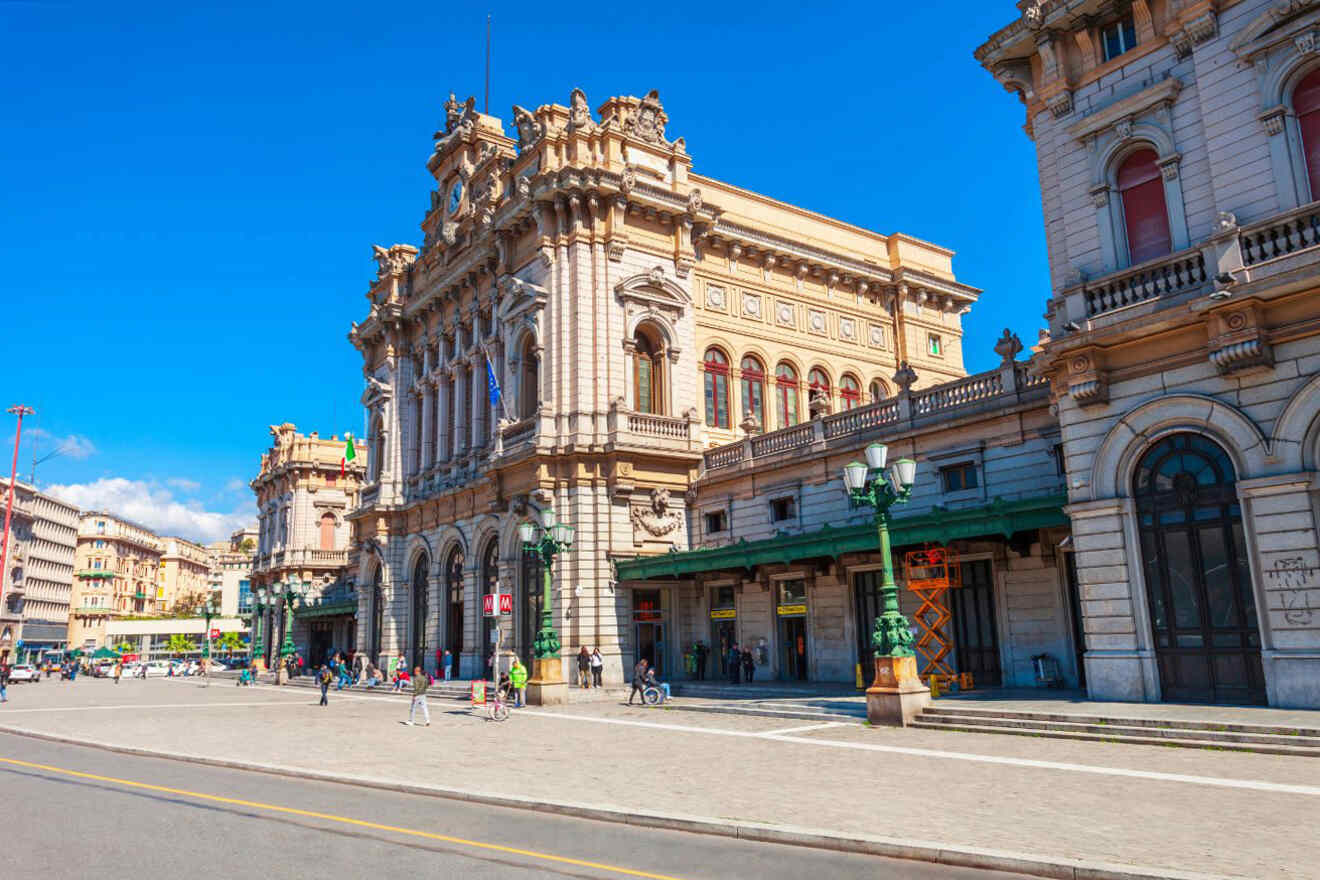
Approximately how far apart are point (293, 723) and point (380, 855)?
18088mm

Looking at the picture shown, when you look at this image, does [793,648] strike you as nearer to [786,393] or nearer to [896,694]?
[896,694]

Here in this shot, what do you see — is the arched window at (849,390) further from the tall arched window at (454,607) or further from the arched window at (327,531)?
→ the arched window at (327,531)

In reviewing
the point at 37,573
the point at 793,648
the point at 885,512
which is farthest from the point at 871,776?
the point at 37,573

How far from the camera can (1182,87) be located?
1916cm

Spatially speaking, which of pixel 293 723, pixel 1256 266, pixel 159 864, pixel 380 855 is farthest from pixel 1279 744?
pixel 293 723

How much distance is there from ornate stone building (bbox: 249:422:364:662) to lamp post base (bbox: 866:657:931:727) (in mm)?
57290

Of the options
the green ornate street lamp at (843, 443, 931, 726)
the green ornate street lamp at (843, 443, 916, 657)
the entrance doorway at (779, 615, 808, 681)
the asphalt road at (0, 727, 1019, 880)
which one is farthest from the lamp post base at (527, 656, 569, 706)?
the asphalt road at (0, 727, 1019, 880)

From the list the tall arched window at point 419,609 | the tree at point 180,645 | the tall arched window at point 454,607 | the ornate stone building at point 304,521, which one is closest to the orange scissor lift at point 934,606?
the tall arched window at point 454,607

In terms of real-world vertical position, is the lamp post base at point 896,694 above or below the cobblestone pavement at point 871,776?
above

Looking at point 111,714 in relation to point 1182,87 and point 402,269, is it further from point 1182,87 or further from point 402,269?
point 1182,87

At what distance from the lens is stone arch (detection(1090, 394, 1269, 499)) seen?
16875 mm

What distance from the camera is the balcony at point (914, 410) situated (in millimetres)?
25391

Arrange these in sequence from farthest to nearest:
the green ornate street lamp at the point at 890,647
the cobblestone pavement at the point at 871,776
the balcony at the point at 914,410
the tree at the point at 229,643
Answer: the tree at the point at 229,643 < the balcony at the point at 914,410 < the green ornate street lamp at the point at 890,647 < the cobblestone pavement at the point at 871,776

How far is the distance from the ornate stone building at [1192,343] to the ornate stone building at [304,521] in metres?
60.3
